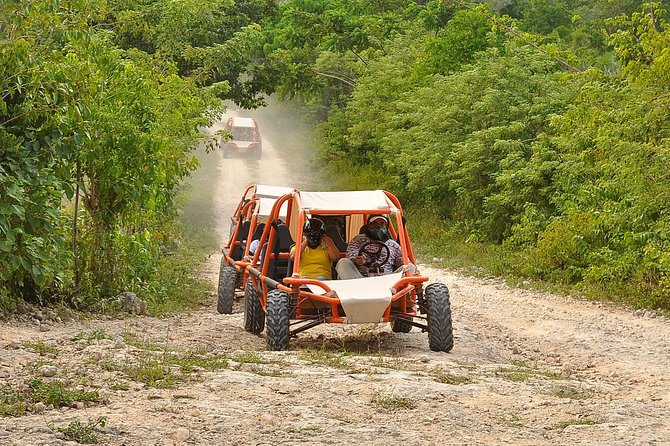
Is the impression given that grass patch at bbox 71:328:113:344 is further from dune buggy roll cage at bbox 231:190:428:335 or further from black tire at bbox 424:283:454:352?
black tire at bbox 424:283:454:352

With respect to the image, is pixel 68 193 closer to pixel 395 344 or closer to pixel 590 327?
pixel 395 344

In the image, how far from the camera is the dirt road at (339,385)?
6473 millimetres

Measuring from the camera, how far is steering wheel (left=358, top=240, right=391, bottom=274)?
37.3ft

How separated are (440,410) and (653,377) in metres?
3.33

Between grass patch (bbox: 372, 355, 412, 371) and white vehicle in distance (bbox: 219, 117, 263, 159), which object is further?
white vehicle in distance (bbox: 219, 117, 263, 159)

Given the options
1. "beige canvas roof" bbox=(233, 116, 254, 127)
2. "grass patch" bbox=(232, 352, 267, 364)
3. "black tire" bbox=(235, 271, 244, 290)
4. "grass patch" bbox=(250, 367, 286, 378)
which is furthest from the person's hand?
"beige canvas roof" bbox=(233, 116, 254, 127)

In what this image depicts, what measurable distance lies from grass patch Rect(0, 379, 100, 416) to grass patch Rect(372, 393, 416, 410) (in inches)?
76.5

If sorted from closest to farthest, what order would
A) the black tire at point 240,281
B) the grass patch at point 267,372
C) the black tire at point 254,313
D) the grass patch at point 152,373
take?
the grass patch at point 152,373 → the grass patch at point 267,372 → the black tire at point 254,313 → the black tire at point 240,281

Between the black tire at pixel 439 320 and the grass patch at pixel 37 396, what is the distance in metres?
4.29

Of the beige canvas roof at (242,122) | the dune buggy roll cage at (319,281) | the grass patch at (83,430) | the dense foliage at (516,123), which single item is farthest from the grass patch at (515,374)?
the beige canvas roof at (242,122)

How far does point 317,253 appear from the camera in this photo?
11.5 m

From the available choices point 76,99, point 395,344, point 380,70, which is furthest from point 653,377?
point 380,70

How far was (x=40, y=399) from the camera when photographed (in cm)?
673

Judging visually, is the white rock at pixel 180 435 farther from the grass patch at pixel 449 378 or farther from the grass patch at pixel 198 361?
the grass patch at pixel 449 378
